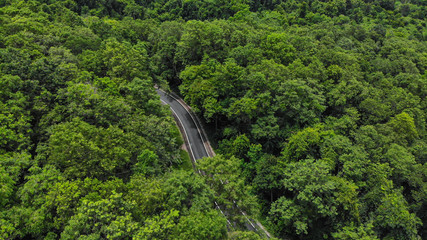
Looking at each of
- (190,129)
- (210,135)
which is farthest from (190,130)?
(210,135)

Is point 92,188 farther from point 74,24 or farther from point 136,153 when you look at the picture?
point 74,24

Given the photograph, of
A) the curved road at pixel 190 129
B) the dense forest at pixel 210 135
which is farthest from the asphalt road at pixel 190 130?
the dense forest at pixel 210 135

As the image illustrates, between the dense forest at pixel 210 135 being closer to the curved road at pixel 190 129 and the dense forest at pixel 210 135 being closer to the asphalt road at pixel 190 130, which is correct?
the curved road at pixel 190 129

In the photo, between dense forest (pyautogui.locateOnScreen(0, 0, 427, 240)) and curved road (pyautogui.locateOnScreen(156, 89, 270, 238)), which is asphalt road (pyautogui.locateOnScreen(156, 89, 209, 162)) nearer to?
curved road (pyautogui.locateOnScreen(156, 89, 270, 238))

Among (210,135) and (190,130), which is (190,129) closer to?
(190,130)

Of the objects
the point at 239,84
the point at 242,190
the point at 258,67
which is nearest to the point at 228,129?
the point at 239,84

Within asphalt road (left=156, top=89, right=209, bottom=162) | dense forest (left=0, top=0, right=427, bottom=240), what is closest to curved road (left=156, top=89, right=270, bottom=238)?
asphalt road (left=156, top=89, right=209, bottom=162)

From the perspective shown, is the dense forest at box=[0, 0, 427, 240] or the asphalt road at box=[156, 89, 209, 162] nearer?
the dense forest at box=[0, 0, 427, 240]
